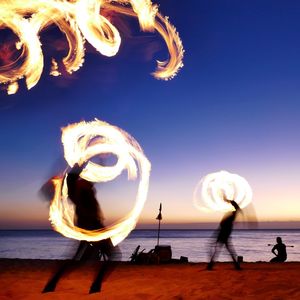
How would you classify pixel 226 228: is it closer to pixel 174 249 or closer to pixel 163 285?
pixel 163 285

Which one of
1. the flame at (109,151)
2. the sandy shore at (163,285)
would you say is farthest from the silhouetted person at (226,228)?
the flame at (109,151)

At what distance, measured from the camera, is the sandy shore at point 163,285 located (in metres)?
6.46

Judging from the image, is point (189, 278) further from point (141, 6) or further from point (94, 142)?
point (141, 6)

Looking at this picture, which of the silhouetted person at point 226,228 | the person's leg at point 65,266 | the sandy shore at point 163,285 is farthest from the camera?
the silhouetted person at point 226,228

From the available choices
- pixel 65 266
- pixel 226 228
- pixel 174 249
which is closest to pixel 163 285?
pixel 65 266

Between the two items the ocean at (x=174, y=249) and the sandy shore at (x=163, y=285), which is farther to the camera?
the ocean at (x=174, y=249)

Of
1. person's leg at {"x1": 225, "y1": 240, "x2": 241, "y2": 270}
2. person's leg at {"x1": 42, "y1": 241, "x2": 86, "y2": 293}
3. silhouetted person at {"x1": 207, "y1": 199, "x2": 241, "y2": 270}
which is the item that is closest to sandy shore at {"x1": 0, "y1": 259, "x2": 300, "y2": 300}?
person's leg at {"x1": 42, "y1": 241, "x2": 86, "y2": 293}

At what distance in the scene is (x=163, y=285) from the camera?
7562 mm

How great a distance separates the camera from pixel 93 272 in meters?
9.64

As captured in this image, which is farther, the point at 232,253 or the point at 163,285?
the point at 232,253

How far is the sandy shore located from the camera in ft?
21.2

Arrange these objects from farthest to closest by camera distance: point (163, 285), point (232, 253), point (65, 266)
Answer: point (232, 253) < point (163, 285) < point (65, 266)

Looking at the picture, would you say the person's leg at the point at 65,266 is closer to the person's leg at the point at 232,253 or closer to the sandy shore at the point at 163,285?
the sandy shore at the point at 163,285

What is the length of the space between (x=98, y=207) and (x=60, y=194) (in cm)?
74
